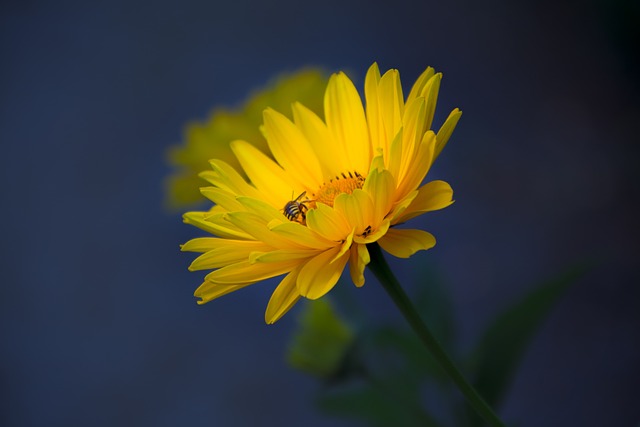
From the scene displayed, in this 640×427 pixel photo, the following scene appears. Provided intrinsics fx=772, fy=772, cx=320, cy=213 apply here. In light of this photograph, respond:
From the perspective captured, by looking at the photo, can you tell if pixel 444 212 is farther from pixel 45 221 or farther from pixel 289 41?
pixel 45 221

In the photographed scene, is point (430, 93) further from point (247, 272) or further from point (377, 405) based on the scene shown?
point (377, 405)

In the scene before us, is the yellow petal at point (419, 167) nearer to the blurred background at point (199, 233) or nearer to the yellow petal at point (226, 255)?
the yellow petal at point (226, 255)

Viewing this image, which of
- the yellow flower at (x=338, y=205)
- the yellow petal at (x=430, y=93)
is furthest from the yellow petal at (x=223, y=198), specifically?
the yellow petal at (x=430, y=93)

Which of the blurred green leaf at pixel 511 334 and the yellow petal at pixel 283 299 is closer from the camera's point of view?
the yellow petal at pixel 283 299

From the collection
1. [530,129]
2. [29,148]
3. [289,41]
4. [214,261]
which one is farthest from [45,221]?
[214,261]

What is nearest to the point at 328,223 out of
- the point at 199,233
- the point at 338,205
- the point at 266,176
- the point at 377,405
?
the point at 338,205

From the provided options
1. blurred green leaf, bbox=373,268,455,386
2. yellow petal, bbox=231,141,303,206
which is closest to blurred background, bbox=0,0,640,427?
blurred green leaf, bbox=373,268,455,386
